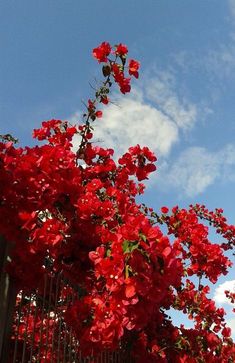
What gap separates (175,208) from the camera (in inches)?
288

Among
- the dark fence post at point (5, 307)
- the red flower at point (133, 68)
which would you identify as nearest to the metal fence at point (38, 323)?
the dark fence post at point (5, 307)

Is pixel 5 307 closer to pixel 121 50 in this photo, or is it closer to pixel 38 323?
pixel 38 323

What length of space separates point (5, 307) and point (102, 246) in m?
0.90

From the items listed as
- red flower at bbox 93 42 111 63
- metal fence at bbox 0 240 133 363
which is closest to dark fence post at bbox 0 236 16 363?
metal fence at bbox 0 240 133 363

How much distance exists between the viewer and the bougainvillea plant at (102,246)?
9.93 feet

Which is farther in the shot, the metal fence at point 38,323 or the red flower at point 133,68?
the red flower at point 133,68

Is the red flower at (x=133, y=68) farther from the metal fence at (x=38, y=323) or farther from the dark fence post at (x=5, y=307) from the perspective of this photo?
the dark fence post at (x=5, y=307)

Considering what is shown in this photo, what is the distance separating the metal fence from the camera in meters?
2.75

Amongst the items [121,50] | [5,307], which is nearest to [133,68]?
[121,50]

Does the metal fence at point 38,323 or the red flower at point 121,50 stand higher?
the red flower at point 121,50

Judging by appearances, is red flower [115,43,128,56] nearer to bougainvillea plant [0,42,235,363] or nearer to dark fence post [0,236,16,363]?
bougainvillea plant [0,42,235,363]

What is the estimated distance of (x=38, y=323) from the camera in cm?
305

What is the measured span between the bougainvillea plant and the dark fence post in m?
0.06

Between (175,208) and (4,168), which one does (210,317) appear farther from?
(4,168)
